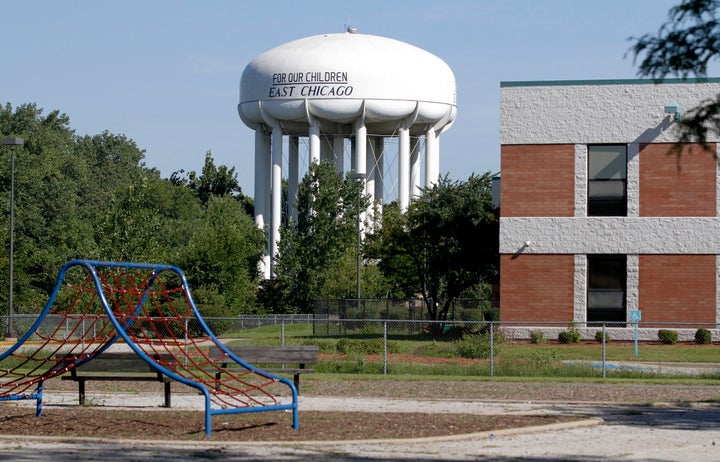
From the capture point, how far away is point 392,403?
20484 millimetres

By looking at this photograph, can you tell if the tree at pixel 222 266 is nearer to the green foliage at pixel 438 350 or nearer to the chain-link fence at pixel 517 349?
the chain-link fence at pixel 517 349

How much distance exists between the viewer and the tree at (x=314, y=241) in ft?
235

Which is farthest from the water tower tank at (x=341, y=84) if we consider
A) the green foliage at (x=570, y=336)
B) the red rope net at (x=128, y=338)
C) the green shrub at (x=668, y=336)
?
the green shrub at (x=668, y=336)

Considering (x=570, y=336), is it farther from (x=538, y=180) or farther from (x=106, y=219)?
(x=106, y=219)

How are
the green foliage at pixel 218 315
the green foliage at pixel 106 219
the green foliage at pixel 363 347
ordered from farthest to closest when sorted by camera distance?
the green foliage at pixel 106 219
the green foliage at pixel 218 315
the green foliage at pixel 363 347

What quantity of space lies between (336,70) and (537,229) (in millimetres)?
31632

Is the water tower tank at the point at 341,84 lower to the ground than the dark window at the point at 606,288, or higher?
higher

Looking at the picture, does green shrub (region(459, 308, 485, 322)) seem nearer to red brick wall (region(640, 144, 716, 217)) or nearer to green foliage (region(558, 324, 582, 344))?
green foliage (region(558, 324, 582, 344))

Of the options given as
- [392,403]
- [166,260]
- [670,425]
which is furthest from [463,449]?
[166,260]

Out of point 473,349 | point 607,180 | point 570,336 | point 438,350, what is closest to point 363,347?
point 438,350

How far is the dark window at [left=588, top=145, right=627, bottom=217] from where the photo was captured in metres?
43.7

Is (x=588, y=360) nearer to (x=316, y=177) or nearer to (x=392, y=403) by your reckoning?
(x=392, y=403)

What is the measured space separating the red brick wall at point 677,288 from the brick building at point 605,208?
0.03 metres

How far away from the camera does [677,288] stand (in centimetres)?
4284
